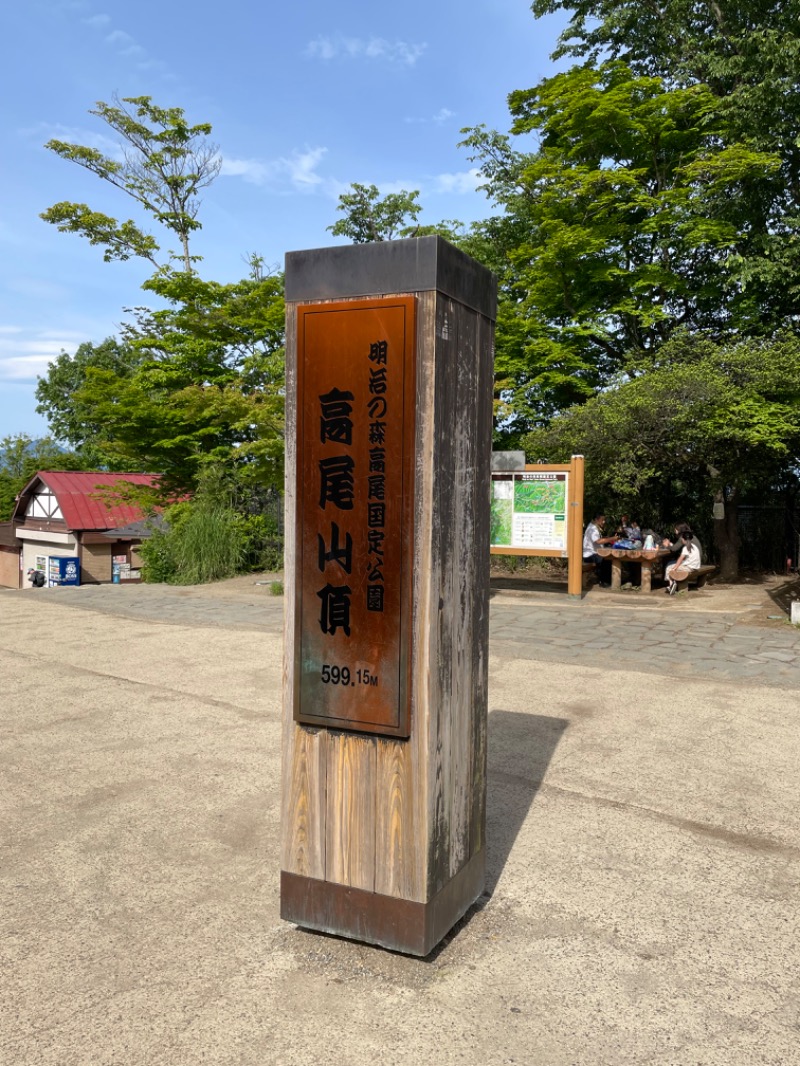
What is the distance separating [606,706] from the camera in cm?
583

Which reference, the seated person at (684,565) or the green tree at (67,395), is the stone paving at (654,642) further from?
the green tree at (67,395)

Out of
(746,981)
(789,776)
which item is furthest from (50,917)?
(789,776)

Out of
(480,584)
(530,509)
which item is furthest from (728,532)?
(480,584)

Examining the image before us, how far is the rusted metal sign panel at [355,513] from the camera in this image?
8.40ft

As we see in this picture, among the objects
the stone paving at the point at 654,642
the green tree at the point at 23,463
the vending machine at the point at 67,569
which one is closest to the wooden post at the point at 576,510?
the stone paving at the point at 654,642

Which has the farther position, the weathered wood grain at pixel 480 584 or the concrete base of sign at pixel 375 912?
the weathered wood grain at pixel 480 584

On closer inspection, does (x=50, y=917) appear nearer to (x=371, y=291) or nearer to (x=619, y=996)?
(x=619, y=996)

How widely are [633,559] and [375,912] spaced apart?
1011 cm

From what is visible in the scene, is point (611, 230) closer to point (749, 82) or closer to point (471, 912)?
point (749, 82)

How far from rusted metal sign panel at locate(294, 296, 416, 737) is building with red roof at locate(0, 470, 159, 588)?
2579 centimetres

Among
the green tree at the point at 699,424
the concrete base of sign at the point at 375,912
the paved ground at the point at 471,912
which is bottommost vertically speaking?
the paved ground at the point at 471,912

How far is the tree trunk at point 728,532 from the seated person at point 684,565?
3105 millimetres

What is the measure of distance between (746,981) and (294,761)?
1.65 meters

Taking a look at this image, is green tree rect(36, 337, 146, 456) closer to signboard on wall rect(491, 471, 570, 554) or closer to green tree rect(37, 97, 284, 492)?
green tree rect(37, 97, 284, 492)
